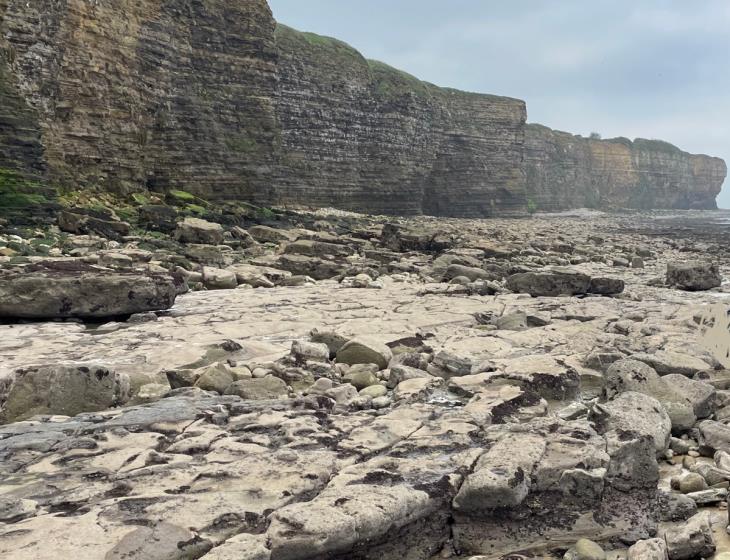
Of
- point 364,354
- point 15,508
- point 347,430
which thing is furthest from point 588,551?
point 364,354

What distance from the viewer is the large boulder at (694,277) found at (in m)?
9.41

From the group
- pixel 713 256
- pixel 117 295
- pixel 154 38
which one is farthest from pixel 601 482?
pixel 154 38

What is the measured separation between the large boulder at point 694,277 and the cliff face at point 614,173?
67907 mm

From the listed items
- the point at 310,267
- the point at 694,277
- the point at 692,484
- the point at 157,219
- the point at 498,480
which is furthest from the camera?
the point at 157,219

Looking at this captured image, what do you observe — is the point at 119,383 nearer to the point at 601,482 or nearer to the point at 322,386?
the point at 322,386

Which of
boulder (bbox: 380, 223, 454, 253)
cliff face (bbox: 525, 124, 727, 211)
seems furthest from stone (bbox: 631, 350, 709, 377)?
cliff face (bbox: 525, 124, 727, 211)

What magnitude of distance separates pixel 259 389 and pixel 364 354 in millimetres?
1123

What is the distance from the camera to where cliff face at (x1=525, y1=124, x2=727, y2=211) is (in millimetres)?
77812

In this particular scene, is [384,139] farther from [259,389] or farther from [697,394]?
[697,394]

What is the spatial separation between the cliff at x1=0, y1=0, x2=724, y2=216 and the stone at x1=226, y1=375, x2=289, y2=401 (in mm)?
13361

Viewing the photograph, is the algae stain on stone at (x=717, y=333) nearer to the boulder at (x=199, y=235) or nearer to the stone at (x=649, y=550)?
the stone at (x=649, y=550)

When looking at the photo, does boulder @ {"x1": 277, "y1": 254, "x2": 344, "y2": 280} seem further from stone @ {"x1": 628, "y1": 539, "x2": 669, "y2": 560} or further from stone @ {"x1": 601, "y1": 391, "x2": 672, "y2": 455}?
stone @ {"x1": 628, "y1": 539, "x2": 669, "y2": 560}

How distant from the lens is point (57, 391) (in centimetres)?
343

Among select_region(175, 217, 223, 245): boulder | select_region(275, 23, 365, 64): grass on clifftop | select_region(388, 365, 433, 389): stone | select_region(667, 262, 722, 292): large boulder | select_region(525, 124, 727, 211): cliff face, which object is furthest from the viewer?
select_region(525, 124, 727, 211): cliff face
